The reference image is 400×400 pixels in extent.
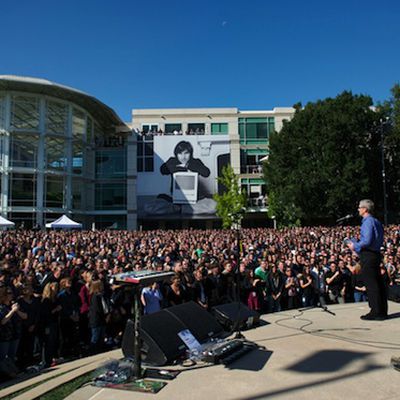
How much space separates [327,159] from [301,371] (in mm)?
37224

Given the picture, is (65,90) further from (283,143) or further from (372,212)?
(372,212)

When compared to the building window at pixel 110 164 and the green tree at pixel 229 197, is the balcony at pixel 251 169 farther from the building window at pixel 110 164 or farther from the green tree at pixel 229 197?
the building window at pixel 110 164

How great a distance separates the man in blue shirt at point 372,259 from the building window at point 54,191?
41.2 m

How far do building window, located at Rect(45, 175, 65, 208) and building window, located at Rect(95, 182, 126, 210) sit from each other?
642 cm

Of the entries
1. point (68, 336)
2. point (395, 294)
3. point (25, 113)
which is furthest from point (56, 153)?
point (395, 294)

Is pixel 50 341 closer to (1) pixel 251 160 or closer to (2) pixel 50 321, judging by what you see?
(2) pixel 50 321

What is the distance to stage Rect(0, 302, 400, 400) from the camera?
369 cm

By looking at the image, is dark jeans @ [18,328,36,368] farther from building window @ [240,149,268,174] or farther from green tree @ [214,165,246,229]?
building window @ [240,149,268,174]

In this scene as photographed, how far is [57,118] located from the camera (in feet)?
148

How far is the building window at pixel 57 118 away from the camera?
44.1 m

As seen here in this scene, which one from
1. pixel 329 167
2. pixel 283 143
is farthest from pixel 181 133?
pixel 329 167

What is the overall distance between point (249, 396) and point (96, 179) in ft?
160

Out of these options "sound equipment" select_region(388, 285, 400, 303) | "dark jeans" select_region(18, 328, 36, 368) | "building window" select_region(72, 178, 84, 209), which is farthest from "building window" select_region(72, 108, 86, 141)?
"sound equipment" select_region(388, 285, 400, 303)

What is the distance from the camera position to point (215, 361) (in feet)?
14.9
